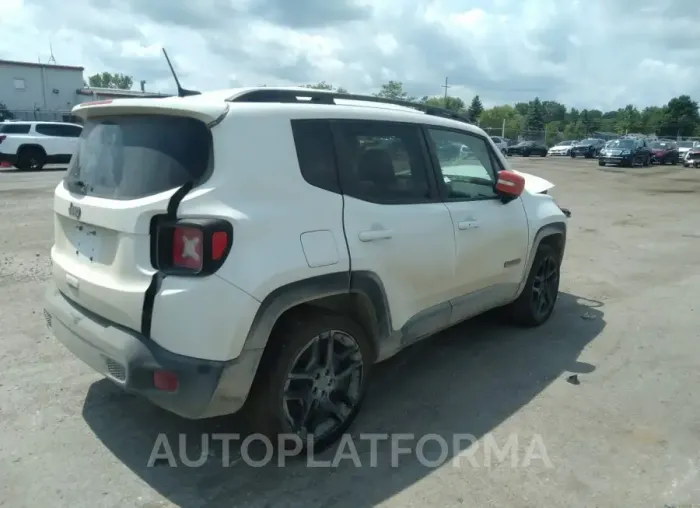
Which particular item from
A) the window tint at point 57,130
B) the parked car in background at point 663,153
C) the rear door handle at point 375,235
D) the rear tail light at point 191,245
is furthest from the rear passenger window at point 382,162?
the parked car in background at point 663,153

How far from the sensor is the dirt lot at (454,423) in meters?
2.98

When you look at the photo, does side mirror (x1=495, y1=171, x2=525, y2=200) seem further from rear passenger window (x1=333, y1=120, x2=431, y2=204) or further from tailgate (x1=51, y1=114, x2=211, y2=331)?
tailgate (x1=51, y1=114, x2=211, y2=331)

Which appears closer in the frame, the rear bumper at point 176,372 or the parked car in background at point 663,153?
the rear bumper at point 176,372

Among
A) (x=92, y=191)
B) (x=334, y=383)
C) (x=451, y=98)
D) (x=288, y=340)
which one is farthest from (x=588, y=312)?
(x=451, y=98)

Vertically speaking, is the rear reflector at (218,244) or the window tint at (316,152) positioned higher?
the window tint at (316,152)

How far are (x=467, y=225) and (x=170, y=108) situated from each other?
2.14 meters

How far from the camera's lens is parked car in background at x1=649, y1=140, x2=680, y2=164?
118ft

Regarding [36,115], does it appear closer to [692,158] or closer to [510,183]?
[692,158]

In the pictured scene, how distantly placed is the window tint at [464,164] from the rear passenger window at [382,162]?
231 mm

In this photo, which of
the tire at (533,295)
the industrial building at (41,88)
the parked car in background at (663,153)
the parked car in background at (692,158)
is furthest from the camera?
the industrial building at (41,88)

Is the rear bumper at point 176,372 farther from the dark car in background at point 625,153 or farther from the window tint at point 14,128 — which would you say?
the dark car in background at point 625,153

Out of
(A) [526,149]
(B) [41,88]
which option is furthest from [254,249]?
(B) [41,88]

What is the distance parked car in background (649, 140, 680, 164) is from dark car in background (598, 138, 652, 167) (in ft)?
7.55

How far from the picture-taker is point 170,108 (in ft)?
9.61
